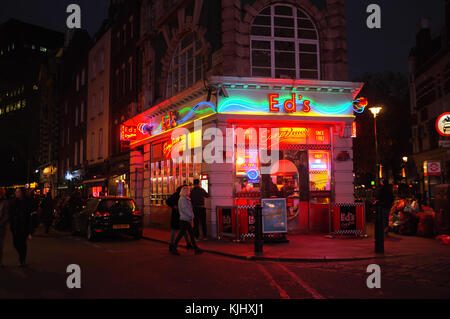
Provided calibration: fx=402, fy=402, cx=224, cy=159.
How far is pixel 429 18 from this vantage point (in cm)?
3597

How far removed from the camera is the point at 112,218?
528 inches

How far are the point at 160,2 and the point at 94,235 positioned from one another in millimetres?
12527

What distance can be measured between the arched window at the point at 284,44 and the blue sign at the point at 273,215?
5196 millimetres

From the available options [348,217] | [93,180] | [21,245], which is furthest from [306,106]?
[93,180]

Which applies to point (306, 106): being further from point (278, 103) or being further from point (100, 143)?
point (100, 143)

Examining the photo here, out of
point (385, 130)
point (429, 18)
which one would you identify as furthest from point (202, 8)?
point (429, 18)

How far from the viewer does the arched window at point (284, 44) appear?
14.9 m

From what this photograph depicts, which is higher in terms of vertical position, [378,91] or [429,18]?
[429,18]

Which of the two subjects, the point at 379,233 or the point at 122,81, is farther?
the point at 122,81

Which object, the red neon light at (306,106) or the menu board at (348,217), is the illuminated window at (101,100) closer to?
the red neon light at (306,106)

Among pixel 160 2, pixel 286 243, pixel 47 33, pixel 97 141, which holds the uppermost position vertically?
pixel 47 33

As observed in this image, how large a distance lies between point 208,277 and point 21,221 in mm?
4419

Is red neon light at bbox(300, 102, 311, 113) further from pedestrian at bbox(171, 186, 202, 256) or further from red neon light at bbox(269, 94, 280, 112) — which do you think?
pedestrian at bbox(171, 186, 202, 256)

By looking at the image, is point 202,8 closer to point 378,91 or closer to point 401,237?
point 401,237
